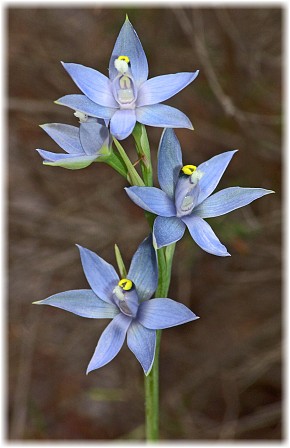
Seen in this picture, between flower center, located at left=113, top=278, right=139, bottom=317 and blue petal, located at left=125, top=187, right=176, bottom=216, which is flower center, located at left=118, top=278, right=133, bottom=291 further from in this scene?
blue petal, located at left=125, top=187, right=176, bottom=216

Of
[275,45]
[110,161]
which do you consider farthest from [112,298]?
[275,45]

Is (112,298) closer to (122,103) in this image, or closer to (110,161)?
(110,161)

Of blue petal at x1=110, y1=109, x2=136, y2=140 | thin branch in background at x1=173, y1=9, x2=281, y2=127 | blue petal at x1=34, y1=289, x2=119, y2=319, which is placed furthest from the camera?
thin branch in background at x1=173, y1=9, x2=281, y2=127

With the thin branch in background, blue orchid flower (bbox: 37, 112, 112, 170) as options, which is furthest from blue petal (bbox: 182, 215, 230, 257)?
the thin branch in background

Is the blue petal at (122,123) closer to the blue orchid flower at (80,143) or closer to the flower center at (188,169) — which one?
the blue orchid flower at (80,143)

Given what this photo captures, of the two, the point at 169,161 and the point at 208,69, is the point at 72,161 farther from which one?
the point at 208,69

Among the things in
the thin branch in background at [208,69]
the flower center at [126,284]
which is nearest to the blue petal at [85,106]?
the flower center at [126,284]

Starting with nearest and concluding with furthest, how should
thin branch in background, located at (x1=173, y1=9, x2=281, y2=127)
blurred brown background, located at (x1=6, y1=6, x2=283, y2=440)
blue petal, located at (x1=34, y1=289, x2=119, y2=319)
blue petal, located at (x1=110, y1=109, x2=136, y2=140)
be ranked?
blue petal, located at (x1=110, y1=109, x2=136, y2=140) → blue petal, located at (x1=34, y1=289, x2=119, y2=319) → thin branch in background, located at (x1=173, y1=9, x2=281, y2=127) → blurred brown background, located at (x1=6, y1=6, x2=283, y2=440)

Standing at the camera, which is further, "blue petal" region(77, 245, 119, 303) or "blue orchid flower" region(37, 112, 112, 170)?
"blue petal" region(77, 245, 119, 303)
